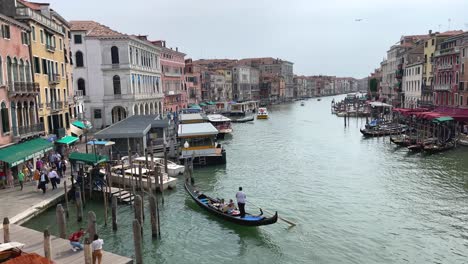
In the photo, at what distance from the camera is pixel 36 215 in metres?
15.9

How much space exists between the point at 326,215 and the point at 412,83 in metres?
44.8

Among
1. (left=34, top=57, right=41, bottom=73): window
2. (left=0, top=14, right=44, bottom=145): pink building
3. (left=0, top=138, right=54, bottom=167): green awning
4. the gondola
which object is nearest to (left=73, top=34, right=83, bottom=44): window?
(left=34, top=57, right=41, bottom=73): window

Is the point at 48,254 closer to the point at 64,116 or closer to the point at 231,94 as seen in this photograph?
the point at 64,116

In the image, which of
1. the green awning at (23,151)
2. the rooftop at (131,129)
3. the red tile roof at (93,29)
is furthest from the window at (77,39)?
the green awning at (23,151)

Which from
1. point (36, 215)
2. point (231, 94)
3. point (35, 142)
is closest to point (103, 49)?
point (35, 142)

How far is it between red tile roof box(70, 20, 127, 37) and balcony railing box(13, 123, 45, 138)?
63.1 ft

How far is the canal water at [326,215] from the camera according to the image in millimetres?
13625

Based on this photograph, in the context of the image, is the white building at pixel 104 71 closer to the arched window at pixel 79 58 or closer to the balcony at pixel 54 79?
the arched window at pixel 79 58

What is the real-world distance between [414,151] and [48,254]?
28537mm

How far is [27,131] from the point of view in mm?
21469

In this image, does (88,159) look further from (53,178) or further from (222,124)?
(222,124)

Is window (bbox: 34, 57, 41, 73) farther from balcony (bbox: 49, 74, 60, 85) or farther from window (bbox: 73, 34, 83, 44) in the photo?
window (bbox: 73, 34, 83, 44)

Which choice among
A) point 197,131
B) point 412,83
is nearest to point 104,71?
point 197,131

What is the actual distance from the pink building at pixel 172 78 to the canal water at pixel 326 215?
2773cm
